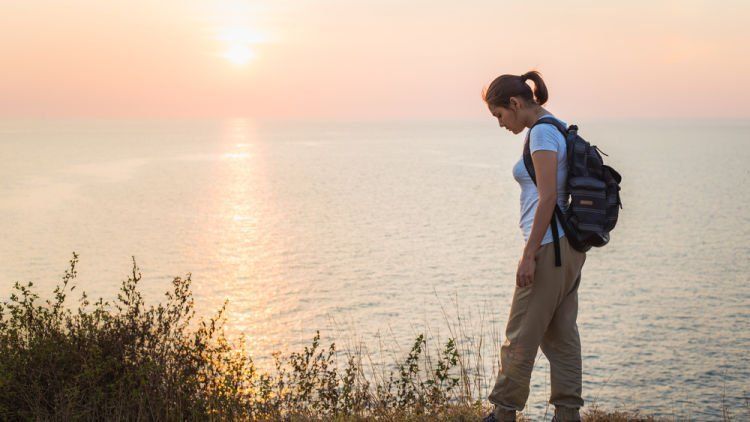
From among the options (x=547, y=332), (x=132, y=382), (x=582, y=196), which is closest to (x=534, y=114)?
(x=582, y=196)

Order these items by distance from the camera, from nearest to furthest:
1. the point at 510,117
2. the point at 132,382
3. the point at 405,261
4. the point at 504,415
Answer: the point at 510,117
the point at 504,415
the point at 132,382
the point at 405,261

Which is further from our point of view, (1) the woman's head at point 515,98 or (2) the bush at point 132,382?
(2) the bush at point 132,382

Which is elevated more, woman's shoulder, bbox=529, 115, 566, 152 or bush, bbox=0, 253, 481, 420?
woman's shoulder, bbox=529, 115, 566, 152

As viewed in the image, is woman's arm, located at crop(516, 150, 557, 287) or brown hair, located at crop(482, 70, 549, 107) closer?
woman's arm, located at crop(516, 150, 557, 287)

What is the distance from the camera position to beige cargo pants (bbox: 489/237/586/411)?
446 cm

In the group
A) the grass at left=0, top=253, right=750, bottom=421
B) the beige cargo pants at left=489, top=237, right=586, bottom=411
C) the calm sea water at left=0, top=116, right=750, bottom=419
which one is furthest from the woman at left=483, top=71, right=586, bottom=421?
the calm sea water at left=0, top=116, right=750, bottom=419

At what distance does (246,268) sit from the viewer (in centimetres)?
3584

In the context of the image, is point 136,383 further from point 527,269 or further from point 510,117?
point 510,117

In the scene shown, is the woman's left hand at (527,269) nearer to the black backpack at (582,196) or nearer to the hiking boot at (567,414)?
the black backpack at (582,196)

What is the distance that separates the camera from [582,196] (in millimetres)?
4422

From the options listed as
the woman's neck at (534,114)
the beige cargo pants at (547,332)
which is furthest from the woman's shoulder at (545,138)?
the beige cargo pants at (547,332)

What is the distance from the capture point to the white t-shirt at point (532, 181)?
4.32 meters

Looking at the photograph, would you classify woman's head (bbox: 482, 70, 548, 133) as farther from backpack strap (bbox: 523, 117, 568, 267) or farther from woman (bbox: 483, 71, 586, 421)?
backpack strap (bbox: 523, 117, 568, 267)

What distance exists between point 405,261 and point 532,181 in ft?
104
